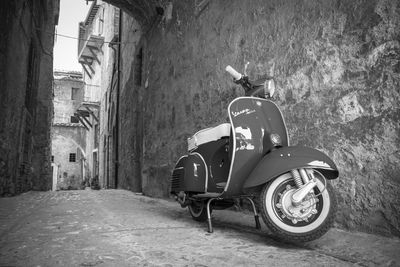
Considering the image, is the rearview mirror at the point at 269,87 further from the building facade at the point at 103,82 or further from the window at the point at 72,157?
the window at the point at 72,157

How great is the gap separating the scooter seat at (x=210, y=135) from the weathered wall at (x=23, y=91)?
3.35 m

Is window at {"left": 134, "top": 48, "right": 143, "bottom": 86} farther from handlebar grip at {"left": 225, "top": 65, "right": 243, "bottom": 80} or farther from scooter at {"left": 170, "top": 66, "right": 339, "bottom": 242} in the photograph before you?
handlebar grip at {"left": 225, "top": 65, "right": 243, "bottom": 80}

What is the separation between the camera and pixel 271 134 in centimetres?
257

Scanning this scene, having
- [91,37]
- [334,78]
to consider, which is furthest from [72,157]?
[334,78]

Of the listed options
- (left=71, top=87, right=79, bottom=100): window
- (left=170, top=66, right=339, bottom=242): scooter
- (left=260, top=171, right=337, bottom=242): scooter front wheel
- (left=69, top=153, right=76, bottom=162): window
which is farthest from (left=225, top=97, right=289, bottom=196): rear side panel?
(left=71, top=87, right=79, bottom=100): window

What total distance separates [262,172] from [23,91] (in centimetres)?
613

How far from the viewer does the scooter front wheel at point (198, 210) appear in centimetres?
330

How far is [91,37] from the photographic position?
19.1m

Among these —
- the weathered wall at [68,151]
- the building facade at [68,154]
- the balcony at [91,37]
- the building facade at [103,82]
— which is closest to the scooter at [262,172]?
the building facade at [103,82]

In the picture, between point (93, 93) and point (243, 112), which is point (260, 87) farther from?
point (93, 93)

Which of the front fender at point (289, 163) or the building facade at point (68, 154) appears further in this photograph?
the building facade at point (68, 154)

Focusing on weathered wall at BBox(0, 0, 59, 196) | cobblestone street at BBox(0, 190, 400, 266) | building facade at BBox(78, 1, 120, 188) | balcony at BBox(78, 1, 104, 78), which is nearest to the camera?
cobblestone street at BBox(0, 190, 400, 266)

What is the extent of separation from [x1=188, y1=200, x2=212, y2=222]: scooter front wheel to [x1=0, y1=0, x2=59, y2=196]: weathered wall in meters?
3.46

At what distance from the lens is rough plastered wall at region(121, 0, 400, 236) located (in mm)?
2279
